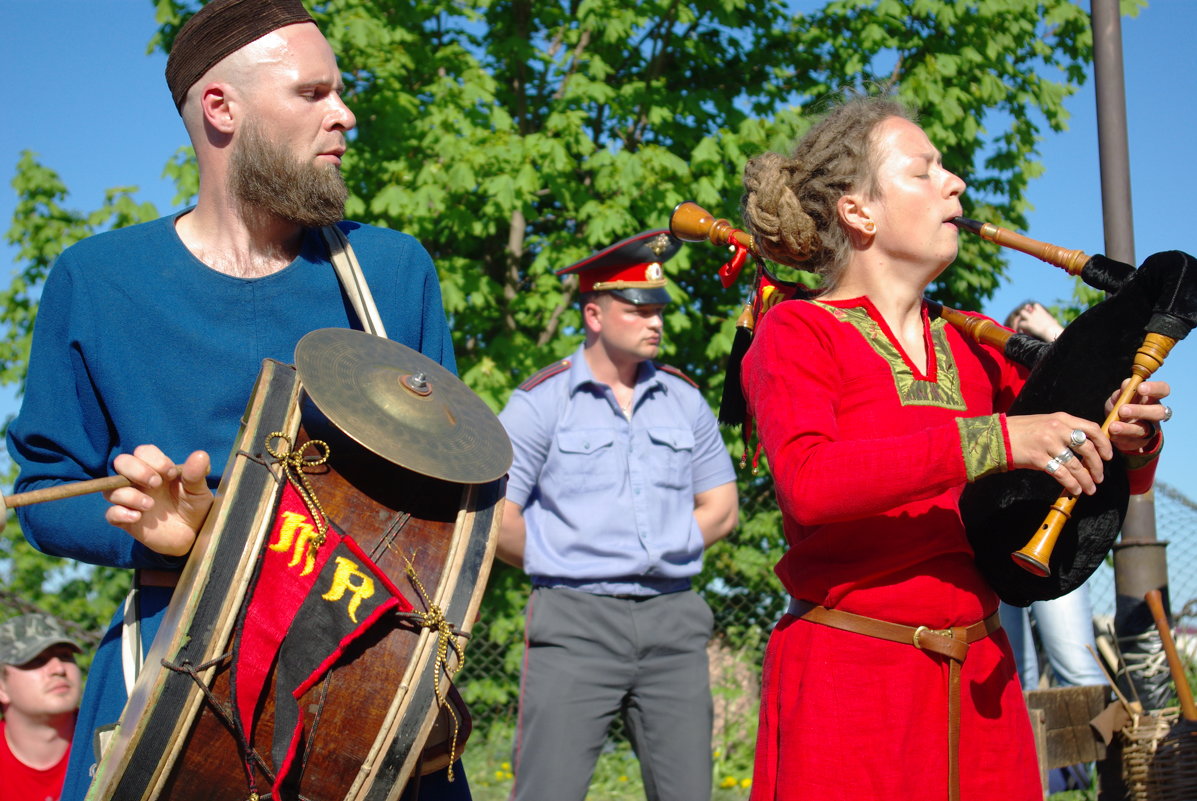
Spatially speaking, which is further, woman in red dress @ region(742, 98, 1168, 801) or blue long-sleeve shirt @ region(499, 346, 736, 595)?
blue long-sleeve shirt @ region(499, 346, 736, 595)

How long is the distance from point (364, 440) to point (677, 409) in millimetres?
3016

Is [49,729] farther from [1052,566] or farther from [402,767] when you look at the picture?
[1052,566]

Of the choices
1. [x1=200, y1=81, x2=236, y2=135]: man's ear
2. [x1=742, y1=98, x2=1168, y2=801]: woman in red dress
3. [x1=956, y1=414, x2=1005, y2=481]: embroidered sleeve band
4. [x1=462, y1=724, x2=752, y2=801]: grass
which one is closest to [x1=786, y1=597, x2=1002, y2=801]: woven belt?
[x1=742, y1=98, x2=1168, y2=801]: woman in red dress

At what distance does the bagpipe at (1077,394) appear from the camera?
1943 mm

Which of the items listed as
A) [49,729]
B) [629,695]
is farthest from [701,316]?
[49,729]

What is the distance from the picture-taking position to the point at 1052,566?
7.00ft

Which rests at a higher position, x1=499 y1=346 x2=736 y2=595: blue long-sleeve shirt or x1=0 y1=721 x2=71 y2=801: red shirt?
x1=499 y1=346 x2=736 y2=595: blue long-sleeve shirt

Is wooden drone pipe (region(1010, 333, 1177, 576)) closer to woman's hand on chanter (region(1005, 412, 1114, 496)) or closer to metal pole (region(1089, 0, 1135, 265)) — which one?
woman's hand on chanter (region(1005, 412, 1114, 496))

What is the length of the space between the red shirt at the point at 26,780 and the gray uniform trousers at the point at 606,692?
5.45 feet

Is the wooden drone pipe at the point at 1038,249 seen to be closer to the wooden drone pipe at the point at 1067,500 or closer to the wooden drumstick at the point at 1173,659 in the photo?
the wooden drone pipe at the point at 1067,500

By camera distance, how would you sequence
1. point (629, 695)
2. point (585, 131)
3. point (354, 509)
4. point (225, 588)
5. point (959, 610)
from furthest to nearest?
point (585, 131) < point (629, 695) < point (959, 610) < point (354, 509) < point (225, 588)

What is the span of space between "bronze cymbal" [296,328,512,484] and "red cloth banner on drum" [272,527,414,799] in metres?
0.18

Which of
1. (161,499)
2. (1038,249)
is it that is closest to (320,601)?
(161,499)

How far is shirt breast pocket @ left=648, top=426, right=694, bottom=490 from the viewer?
4477 millimetres
